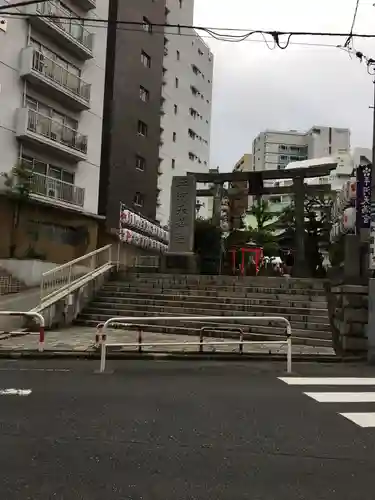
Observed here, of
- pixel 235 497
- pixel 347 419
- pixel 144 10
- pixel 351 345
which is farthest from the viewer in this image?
pixel 144 10

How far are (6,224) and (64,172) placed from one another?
574 centimetres

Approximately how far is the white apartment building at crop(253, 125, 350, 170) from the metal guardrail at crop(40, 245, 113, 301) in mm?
64956

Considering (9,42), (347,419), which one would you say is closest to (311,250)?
(9,42)

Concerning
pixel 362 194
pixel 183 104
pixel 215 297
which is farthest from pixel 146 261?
pixel 183 104

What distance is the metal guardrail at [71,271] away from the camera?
1563 cm

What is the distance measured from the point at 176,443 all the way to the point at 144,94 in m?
35.3

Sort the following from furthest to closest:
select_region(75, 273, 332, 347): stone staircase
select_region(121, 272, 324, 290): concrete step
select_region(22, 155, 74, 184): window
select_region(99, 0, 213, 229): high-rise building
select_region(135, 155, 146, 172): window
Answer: select_region(135, 155, 146, 172): window, select_region(99, 0, 213, 229): high-rise building, select_region(22, 155, 74, 184): window, select_region(121, 272, 324, 290): concrete step, select_region(75, 273, 332, 347): stone staircase

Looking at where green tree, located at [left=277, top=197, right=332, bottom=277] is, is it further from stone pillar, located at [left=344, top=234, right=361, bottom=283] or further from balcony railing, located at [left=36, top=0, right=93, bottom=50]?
balcony railing, located at [left=36, top=0, right=93, bottom=50]

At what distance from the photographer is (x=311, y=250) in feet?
87.9

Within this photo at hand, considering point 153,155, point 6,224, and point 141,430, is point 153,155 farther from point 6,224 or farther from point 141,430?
point 141,430

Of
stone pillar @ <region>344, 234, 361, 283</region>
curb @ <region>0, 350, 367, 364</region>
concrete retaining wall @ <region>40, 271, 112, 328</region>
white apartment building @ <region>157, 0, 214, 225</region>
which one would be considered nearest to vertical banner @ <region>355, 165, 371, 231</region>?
stone pillar @ <region>344, 234, 361, 283</region>

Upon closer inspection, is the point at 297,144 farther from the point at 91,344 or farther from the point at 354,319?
the point at 91,344

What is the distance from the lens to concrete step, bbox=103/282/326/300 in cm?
1616

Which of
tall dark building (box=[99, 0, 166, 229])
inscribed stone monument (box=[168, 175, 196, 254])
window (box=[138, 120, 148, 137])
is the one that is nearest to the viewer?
inscribed stone monument (box=[168, 175, 196, 254])
